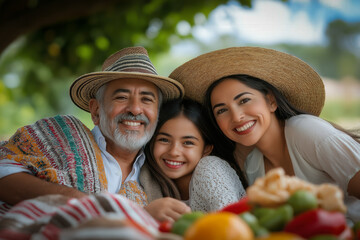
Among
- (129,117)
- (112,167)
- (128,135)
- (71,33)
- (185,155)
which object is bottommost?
(112,167)

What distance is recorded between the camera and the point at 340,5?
610 centimetres

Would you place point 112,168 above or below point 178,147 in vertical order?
below

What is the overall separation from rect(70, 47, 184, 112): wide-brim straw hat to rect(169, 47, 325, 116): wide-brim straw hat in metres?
0.15

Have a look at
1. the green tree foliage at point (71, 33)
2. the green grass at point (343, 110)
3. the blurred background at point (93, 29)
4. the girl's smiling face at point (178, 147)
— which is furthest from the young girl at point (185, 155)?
the green grass at point (343, 110)

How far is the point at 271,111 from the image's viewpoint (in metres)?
2.62

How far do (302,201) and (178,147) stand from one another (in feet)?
5.45

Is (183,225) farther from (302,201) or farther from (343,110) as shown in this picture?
(343,110)

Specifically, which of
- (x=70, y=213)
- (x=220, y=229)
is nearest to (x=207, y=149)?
(x=70, y=213)

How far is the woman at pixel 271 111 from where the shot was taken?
217 cm

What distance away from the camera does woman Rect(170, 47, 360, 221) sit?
85.6 inches

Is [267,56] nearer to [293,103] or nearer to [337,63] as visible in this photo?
[293,103]

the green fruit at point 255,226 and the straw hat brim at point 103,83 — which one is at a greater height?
the straw hat brim at point 103,83

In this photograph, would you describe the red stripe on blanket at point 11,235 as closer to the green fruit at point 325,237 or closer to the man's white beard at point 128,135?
the green fruit at point 325,237

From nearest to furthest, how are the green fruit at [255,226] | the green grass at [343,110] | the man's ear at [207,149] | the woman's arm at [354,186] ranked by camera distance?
the green fruit at [255,226] → the woman's arm at [354,186] → the man's ear at [207,149] → the green grass at [343,110]
